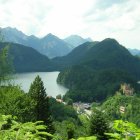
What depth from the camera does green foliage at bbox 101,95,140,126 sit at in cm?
13285

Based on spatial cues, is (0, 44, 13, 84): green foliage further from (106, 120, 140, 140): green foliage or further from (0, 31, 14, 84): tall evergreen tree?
(106, 120, 140, 140): green foliage

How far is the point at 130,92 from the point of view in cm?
17325

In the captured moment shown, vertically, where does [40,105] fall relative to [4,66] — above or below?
below

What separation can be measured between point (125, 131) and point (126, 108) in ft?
449

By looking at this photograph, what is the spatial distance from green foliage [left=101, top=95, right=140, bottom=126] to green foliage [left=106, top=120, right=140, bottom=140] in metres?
124

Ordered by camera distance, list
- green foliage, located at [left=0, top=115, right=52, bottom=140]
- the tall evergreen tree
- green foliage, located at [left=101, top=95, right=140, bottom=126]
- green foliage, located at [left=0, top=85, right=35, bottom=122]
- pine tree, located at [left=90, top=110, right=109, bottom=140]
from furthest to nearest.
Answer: green foliage, located at [left=101, top=95, right=140, bottom=126] → pine tree, located at [left=90, top=110, right=109, bottom=140] → green foliage, located at [left=0, top=85, right=35, bottom=122] → the tall evergreen tree → green foliage, located at [left=0, top=115, right=52, bottom=140]

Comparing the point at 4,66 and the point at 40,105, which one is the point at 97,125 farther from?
the point at 4,66

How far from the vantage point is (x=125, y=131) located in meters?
4.41

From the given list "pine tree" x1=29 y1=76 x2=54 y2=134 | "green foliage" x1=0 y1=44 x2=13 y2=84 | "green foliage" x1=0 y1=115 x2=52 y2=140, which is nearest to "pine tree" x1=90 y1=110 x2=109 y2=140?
"pine tree" x1=29 y1=76 x2=54 y2=134

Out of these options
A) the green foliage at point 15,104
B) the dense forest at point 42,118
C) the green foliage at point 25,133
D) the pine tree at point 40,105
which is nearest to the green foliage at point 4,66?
the dense forest at point 42,118

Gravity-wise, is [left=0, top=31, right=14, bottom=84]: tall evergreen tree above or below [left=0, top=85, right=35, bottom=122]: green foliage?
above

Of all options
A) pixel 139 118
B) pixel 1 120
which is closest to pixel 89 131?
pixel 1 120

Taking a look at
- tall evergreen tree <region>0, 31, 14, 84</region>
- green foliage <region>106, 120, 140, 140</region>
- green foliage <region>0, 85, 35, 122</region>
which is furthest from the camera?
green foliage <region>0, 85, 35, 122</region>

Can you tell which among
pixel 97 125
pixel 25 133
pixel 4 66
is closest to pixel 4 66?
pixel 4 66
